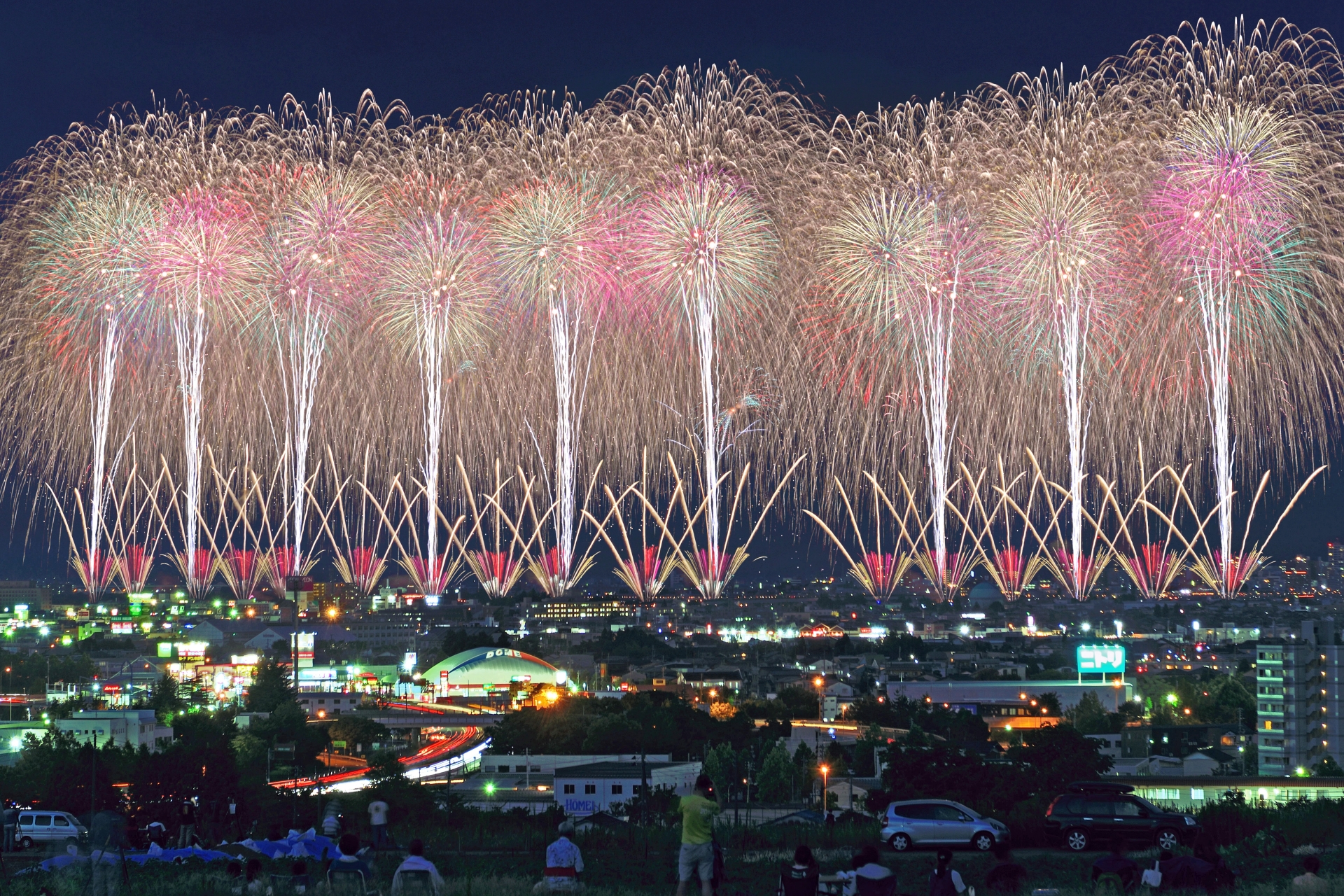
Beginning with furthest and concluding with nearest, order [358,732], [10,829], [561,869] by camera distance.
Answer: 1. [358,732]
2. [10,829]
3. [561,869]

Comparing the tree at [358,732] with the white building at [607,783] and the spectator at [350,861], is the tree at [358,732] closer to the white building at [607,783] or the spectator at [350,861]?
the white building at [607,783]

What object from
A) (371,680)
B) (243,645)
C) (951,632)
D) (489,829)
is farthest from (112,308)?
(951,632)

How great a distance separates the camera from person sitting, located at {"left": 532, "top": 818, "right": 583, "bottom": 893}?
58.4ft

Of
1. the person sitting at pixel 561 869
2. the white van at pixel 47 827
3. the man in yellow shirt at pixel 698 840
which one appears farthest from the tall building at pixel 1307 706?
the man in yellow shirt at pixel 698 840

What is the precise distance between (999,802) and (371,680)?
97.1m

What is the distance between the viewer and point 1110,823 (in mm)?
23516

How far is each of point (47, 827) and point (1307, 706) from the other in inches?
2195

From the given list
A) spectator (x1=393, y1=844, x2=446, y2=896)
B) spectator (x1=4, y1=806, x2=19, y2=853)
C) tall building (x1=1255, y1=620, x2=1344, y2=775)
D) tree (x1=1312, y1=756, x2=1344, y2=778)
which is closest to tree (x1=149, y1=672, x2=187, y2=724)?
spectator (x1=4, y1=806, x2=19, y2=853)

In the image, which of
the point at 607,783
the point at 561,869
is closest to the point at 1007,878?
the point at 561,869

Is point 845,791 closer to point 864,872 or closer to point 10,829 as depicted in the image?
point 10,829

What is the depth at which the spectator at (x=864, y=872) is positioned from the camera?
1587cm

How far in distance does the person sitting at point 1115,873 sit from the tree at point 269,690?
78787 mm

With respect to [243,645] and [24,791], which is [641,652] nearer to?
[243,645]

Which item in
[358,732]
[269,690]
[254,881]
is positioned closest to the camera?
[254,881]
